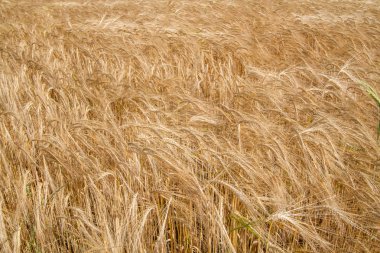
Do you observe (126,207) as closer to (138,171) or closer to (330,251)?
(138,171)

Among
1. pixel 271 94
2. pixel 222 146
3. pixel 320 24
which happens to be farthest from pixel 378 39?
pixel 222 146

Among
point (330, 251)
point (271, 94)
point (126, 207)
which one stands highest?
point (271, 94)

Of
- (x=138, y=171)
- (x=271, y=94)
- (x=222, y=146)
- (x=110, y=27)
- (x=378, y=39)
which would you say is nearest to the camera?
(x=138, y=171)

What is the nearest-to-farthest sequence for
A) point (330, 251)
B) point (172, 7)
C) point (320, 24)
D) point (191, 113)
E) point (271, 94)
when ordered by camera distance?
point (330, 251), point (191, 113), point (271, 94), point (320, 24), point (172, 7)

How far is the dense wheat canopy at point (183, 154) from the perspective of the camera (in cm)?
102

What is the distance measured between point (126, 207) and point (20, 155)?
0.66 metres

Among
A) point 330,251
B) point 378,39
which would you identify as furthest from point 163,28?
point 330,251

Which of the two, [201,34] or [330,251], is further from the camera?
[201,34]

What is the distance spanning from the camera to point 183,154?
3.99 ft

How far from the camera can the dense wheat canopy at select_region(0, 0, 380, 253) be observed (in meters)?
1.02

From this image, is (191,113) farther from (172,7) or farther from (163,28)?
(172,7)

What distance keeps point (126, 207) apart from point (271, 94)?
1.16 m

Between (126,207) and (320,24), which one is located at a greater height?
(320,24)

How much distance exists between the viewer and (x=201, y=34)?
11.5 ft
